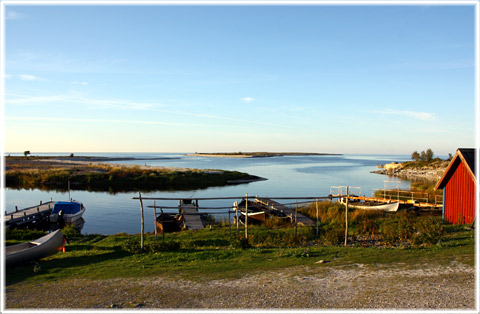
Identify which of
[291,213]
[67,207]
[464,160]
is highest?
[464,160]

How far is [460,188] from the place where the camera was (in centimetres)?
1928

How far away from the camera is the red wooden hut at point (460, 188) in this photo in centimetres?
1823

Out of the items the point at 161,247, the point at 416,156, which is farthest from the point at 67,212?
the point at 416,156

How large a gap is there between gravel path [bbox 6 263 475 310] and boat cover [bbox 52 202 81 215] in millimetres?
20419

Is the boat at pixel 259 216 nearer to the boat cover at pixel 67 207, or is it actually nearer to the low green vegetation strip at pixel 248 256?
the low green vegetation strip at pixel 248 256

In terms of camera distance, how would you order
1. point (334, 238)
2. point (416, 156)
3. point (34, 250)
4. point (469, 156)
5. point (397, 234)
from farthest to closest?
1. point (416, 156)
2. point (469, 156)
3. point (334, 238)
4. point (397, 234)
5. point (34, 250)

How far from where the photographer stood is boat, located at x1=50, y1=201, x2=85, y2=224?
27047mm

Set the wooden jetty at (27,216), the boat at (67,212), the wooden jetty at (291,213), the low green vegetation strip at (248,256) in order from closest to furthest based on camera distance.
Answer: the low green vegetation strip at (248,256), the wooden jetty at (291,213), the wooden jetty at (27,216), the boat at (67,212)

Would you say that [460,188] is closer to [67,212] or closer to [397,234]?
[397,234]

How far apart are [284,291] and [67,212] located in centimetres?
2516

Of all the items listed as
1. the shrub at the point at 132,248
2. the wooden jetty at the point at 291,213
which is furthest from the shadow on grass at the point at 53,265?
the wooden jetty at the point at 291,213

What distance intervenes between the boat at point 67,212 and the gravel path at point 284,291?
18973 mm

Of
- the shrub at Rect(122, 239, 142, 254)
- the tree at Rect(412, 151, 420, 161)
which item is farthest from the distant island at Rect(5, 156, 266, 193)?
the tree at Rect(412, 151, 420, 161)

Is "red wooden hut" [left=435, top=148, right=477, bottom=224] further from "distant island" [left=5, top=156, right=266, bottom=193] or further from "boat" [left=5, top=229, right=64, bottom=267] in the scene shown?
"distant island" [left=5, top=156, right=266, bottom=193]
